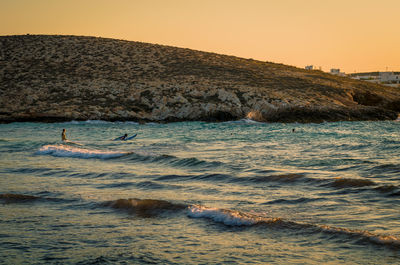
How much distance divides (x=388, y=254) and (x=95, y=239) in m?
4.83

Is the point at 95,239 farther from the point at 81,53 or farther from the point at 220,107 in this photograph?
the point at 81,53

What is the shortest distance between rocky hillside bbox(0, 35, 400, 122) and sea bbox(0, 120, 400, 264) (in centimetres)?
3515

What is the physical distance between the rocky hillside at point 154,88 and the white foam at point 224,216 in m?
42.9

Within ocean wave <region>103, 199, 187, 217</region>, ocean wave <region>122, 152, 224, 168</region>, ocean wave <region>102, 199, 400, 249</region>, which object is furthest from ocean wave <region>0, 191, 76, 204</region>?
ocean wave <region>122, 152, 224, 168</region>

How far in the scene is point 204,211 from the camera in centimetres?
969

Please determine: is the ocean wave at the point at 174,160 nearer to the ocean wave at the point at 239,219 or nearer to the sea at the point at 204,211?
the sea at the point at 204,211

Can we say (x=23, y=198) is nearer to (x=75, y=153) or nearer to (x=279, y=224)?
(x=279, y=224)

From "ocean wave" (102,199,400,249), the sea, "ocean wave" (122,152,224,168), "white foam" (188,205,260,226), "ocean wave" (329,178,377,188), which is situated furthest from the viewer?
"ocean wave" (122,152,224,168)

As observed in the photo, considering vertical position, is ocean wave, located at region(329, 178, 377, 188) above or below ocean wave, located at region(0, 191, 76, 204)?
above

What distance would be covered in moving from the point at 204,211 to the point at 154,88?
168 feet

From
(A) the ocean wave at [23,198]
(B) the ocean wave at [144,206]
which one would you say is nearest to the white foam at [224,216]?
(B) the ocean wave at [144,206]

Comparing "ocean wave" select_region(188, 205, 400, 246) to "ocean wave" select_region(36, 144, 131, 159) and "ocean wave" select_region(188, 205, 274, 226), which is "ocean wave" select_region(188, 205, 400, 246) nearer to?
"ocean wave" select_region(188, 205, 274, 226)

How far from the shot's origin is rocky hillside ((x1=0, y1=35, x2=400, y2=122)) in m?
53.8

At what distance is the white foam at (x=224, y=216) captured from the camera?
29.2 feet
